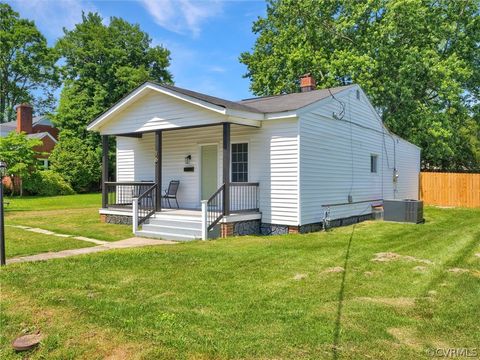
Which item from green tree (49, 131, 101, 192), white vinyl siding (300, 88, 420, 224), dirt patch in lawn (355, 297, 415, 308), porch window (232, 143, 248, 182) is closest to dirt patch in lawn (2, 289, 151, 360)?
A: dirt patch in lawn (355, 297, 415, 308)

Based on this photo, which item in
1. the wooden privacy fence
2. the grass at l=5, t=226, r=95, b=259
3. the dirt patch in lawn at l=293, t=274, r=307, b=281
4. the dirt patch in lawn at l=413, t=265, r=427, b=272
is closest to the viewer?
the dirt patch in lawn at l=293, t=274, r=307, b=281

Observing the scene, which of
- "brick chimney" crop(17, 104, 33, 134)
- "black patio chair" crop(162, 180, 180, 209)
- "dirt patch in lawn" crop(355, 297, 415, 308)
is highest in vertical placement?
"brick chimney" crop(17, 104, 33, 134)

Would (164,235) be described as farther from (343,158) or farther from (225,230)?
(343,158)

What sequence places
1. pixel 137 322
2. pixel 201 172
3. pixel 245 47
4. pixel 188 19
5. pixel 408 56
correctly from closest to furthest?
pixel 137 322, pixel 201 172, pixel 188 19, pixel 408 56, pixel 245 47

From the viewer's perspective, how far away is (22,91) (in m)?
40.1

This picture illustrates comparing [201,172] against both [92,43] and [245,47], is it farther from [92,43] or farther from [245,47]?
[92,43]

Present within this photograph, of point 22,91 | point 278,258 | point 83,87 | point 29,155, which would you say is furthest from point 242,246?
point 22,91

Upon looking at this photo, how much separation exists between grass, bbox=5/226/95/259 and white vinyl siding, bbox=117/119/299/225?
4391mm

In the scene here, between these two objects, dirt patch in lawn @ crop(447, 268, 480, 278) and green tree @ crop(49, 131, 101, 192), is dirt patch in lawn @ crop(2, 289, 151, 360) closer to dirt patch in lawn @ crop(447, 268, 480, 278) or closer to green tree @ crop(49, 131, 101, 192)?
dirt patch in lawn @ crop(447, 268, 480, 278)

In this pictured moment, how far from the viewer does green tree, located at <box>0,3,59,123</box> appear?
121 feet

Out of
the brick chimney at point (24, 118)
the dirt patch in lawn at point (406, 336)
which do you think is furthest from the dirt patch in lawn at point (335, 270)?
the brick chimney at point (24, 118)

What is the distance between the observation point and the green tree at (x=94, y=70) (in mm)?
29188

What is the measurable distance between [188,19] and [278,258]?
9.85 meters

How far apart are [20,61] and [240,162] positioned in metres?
35.1
